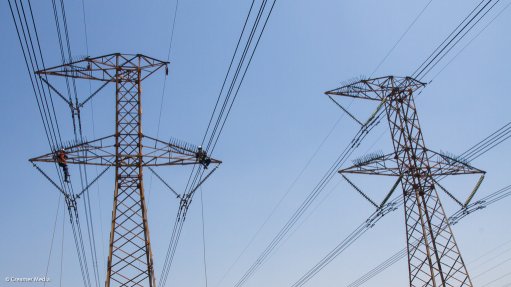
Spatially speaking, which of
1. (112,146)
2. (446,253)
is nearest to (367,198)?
(446,253)

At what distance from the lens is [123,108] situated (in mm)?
19438

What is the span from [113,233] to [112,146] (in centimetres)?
364

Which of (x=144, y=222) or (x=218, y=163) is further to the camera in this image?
(x=218, y=163)

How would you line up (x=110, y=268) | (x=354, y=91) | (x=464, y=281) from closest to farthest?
(x=110, y=268) < (x=464, y=281) < (x=354, y=91)

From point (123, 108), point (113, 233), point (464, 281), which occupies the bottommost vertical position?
point (464, 281)

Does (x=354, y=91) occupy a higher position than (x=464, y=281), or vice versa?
(x=354, y=91)

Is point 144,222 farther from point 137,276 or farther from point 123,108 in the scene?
point 123,108

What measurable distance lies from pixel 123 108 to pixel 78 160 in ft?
10.3

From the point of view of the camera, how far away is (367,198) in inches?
872

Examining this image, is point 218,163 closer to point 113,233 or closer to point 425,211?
point 113,233

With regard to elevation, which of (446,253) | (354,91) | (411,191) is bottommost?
(446,253)

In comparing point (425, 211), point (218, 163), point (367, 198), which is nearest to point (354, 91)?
point (367, 198)

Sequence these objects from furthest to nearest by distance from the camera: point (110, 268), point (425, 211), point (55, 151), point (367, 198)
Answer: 1. point (367, 198)
2. point (425, 211)
3. point (55, 151)
4. point (110, 268)

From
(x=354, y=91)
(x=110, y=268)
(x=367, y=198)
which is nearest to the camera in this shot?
(x=110, y=268)
